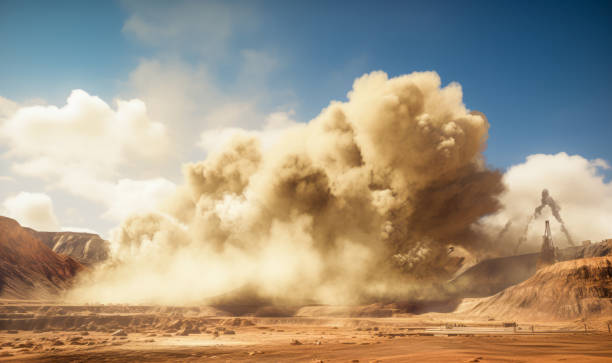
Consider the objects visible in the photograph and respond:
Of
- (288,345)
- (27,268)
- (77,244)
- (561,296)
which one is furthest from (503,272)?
(77,244)

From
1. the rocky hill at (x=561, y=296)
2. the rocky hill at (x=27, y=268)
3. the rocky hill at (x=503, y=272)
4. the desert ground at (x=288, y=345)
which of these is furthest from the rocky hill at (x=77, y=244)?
the rocky hill at (x=561, y=296)

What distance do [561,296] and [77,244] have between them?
15938 centimetres

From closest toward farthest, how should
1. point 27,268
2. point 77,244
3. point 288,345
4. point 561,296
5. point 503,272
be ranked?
point 288,345 < point 561,296 < point 503,272 < point 27,268 < point 77,244

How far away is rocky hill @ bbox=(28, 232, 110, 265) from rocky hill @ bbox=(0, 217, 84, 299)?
44866 millimetres

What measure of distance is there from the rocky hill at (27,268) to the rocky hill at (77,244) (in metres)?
44.9

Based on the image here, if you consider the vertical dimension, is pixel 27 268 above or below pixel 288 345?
above

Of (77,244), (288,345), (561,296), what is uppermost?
(77,244)

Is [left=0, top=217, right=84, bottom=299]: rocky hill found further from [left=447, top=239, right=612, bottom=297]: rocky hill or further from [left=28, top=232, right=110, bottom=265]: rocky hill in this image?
[left=447, top=239, right=612, bottom=297]: rocky hill

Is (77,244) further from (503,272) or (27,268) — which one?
(503,272)

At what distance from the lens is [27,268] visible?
287 ft

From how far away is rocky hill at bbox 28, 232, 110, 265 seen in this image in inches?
5709

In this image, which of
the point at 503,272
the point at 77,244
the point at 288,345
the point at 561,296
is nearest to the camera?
the point at 288,345

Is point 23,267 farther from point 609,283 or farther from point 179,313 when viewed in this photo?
point 609,283

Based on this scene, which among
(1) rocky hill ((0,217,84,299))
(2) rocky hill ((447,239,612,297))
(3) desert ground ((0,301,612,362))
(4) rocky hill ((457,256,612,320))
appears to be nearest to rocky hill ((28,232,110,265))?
(1) rocky hill ((0,217,84,299))
